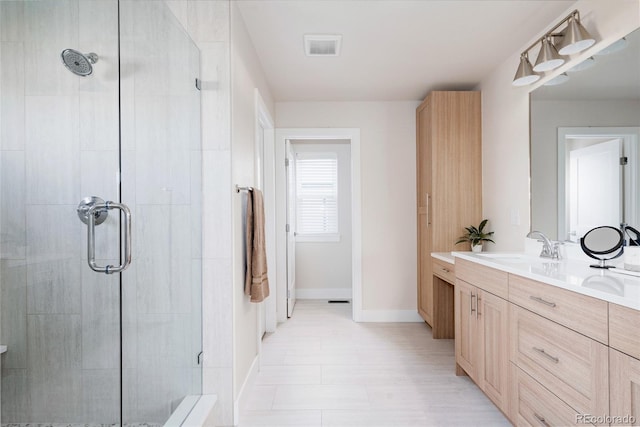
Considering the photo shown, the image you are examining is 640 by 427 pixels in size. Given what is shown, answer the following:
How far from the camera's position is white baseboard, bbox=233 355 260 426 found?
71.7 inches

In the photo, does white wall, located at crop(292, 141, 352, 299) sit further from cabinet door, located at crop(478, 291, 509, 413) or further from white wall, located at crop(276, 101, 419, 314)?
cabinet door, located at crop(478, 291, 509, 413)

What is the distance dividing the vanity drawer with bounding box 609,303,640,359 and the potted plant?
1.85m

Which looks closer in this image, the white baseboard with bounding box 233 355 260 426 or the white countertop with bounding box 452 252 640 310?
the white countertop with bounding box 452 252 640 310

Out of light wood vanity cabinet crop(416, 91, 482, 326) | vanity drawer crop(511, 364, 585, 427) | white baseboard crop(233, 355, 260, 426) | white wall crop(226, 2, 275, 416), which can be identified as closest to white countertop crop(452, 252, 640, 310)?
vanity drawer crop(511, 364, 585, 427)

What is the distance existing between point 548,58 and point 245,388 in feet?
9.23

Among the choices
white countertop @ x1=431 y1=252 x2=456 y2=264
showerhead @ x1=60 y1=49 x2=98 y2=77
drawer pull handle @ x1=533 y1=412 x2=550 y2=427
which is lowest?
drawer pull handle @ x1=533 y1=412 x2=550 y2=427

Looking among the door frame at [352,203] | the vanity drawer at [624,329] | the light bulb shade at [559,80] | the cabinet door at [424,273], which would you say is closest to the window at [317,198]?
the door frame at [352,203]

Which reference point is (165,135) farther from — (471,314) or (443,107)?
(443,107)

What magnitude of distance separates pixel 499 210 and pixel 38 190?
302 cm

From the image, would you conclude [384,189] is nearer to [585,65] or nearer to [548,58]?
[548,58]

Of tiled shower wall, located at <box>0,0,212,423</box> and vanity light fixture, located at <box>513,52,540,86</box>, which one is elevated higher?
vanity light fixture, located at <box>513,52,540,86</box>

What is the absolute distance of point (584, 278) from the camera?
138 centimetres

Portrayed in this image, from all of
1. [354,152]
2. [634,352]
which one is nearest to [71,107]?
[634,352]

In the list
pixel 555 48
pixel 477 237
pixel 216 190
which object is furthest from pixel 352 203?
pixel 555 48
